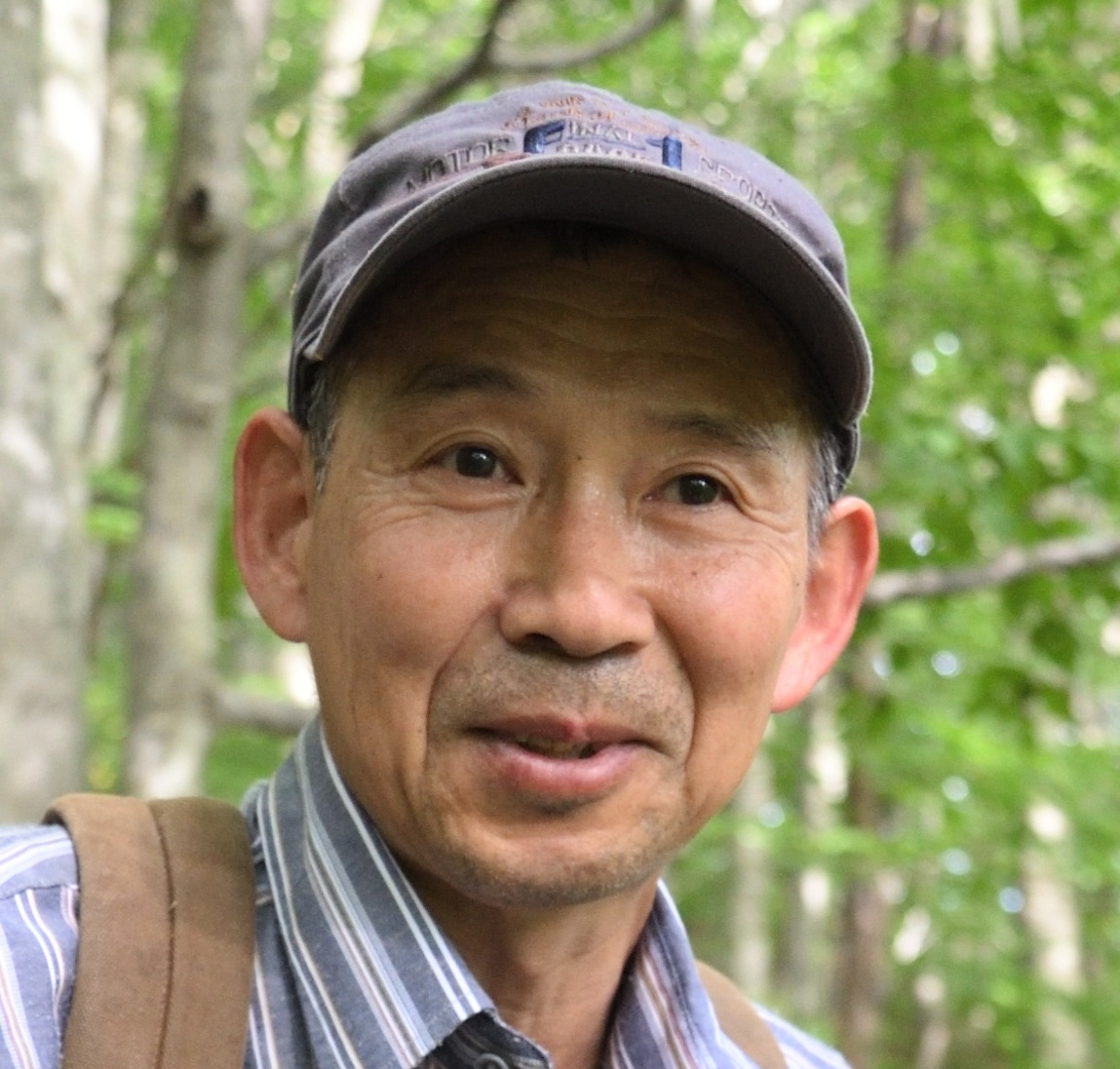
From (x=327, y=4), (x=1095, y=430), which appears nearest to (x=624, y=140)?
(x=1095, y=430)

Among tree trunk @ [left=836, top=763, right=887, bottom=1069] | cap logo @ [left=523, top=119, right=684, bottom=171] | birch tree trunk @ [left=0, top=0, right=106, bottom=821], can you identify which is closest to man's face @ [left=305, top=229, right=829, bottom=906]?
cap logo @ [left=523, top=119, right=684, bottom=171]

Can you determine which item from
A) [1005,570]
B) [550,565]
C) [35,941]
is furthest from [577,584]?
[1005,570]

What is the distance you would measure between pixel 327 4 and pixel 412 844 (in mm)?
12077

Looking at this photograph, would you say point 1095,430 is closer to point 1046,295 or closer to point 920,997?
point 1046,295

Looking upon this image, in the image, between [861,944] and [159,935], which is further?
[861,944]

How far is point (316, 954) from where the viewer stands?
172 centimetres

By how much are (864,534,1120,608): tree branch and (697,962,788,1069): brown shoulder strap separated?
10.6 feet

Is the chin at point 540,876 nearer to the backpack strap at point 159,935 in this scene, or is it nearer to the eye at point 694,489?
the backpack strap at point 159,935

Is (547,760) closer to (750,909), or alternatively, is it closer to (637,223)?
(637,223)

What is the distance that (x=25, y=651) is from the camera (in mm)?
2982

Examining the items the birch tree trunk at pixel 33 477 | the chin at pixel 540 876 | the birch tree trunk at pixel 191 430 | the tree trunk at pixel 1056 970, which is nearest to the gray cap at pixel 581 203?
the chin at pixel 540 876

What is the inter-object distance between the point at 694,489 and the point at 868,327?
3.90 metres

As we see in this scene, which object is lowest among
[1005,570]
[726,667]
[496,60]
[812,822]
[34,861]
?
[812,822]

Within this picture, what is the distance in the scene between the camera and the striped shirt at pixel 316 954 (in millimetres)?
1519
